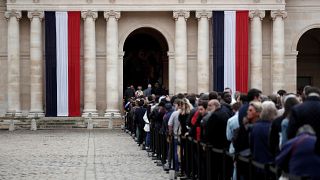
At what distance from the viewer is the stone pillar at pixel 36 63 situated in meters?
50.1

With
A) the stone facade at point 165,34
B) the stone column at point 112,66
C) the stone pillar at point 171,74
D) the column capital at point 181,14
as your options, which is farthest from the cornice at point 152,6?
the stone pillar at point 171,74

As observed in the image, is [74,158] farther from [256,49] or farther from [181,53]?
[256,49]

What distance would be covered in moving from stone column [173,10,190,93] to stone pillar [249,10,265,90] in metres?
4.37

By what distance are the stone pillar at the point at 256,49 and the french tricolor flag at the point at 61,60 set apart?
11509 millimetres

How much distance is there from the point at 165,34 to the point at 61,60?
23.9 feet

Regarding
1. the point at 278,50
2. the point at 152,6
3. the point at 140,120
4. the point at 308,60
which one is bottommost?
the point at 140,120

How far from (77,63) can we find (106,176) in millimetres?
28370

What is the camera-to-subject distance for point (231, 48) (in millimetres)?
50281

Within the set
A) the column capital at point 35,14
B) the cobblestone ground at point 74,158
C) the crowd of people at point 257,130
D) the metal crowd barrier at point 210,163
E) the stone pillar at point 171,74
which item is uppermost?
the column capital at point 35,14

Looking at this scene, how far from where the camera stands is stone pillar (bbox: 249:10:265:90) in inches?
2013

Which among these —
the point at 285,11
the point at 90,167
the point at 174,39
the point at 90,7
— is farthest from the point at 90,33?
the point at 90,167

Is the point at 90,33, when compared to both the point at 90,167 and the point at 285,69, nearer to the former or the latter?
the point at 285,69

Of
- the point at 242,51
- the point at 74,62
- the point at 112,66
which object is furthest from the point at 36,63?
the point at 242,51

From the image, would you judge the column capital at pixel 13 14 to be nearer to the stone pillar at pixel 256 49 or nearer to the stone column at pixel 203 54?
the stone column at pixel 203 54
